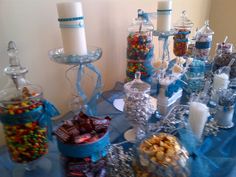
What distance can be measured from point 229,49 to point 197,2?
0.82 meters

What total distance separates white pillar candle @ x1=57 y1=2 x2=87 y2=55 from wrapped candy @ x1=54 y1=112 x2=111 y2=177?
0.23m

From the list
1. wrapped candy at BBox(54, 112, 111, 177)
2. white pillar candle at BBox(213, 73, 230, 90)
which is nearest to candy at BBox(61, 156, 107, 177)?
wrapped candy at BBox(54, 112, 111, 177)

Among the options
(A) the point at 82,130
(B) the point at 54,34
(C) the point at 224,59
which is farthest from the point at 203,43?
(A) the point at 82,130

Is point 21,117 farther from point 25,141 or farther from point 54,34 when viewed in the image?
point 54,34

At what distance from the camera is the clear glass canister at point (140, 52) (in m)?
0.91

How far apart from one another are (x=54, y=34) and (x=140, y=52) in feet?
1.06

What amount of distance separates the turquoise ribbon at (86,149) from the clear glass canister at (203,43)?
756mm

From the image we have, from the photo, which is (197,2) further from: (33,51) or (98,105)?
(33,51)

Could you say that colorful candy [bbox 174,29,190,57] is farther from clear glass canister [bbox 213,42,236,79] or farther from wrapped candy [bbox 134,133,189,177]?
wrapped candy [bbox 134,133,189,177]

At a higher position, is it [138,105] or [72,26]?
[72,26]

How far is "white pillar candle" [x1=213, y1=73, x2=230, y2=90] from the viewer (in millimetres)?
904

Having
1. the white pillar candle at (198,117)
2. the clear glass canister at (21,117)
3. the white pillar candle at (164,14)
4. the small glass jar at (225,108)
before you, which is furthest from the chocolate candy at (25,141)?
the white pillar candle at (164,14)

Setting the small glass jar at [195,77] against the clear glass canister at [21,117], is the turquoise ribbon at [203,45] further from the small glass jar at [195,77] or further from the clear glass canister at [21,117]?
the clear glass canister at [21,117]

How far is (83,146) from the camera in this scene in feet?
1.65
